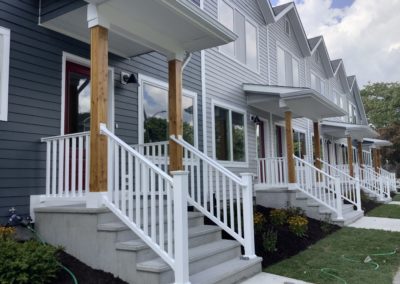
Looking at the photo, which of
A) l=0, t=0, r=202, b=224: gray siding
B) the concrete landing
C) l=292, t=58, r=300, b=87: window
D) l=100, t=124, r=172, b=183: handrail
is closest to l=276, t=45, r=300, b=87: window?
l=292, t=58, r=300, b=87: window

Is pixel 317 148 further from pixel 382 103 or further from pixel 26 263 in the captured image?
pixel 382 103

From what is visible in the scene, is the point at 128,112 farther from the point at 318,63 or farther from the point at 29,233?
the point at 318,63

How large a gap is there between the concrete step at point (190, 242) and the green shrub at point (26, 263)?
69cm

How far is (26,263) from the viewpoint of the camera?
374 centimetres

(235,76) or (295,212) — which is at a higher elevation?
(235,76)

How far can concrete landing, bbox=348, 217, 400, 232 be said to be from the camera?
8559mm

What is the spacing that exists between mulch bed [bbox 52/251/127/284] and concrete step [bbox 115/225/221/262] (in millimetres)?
322

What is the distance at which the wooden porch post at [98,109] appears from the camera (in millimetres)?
4461

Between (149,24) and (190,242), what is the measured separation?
3.01 metres

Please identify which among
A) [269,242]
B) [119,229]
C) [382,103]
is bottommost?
[269,242]

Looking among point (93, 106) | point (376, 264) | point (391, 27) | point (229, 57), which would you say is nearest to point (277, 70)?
point (229, 57)

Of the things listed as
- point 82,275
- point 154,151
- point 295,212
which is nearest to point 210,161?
point 154,151

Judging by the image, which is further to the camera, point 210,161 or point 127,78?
point 127,78

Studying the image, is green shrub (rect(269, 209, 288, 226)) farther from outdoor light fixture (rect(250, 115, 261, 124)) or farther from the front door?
the front door
